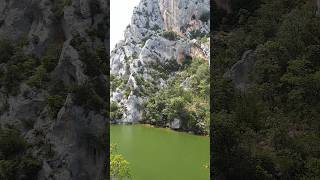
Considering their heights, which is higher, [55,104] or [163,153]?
[55,104]

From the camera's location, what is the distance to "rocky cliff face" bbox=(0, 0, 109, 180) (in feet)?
24.6

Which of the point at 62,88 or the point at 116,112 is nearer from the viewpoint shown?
the point at 62,88

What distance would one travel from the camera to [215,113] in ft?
24.2

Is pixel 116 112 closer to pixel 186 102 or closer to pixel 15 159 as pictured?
pixel 186 102

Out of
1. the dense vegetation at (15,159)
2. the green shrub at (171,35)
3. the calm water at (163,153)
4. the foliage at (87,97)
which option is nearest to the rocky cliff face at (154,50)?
the green shrub at (171,35)

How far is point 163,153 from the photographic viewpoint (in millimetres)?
16688

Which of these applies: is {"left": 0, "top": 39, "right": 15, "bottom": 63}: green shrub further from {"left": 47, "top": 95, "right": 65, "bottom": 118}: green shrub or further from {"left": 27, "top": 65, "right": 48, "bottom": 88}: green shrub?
{"left": 47, "top": 95, "right": 65, "bottom": 118}: green shrub

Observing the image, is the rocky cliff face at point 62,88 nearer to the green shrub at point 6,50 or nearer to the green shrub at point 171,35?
the green shrub at point 6,50

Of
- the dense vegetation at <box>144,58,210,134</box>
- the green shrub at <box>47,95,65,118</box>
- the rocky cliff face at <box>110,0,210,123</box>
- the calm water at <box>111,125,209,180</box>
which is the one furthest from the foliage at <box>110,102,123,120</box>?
the green shrub at <box>47,95,65,118</box>

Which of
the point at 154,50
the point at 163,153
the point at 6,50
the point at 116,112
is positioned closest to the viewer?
the point at 6,50

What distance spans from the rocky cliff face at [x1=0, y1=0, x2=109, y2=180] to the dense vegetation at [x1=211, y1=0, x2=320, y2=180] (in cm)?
221

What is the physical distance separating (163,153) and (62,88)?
941cm

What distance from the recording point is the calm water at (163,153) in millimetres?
13648

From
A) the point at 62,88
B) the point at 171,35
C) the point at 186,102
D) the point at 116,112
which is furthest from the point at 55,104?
the point at 171,35
